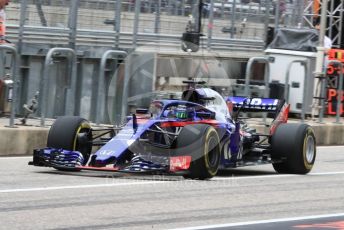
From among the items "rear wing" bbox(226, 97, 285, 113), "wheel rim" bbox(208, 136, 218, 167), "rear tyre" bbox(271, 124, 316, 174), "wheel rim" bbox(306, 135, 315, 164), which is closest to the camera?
"wheel rim" bbox(208, 136, 218, 167)

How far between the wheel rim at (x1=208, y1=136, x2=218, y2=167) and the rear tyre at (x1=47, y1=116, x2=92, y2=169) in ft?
5.40

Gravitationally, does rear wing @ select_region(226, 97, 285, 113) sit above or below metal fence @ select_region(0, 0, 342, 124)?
below

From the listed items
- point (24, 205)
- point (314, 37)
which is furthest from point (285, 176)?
point (314, 37)

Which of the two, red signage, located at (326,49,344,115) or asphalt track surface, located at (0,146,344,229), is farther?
red signage, located at (326,49,344,115)

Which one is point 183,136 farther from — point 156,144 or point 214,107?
point 214,107

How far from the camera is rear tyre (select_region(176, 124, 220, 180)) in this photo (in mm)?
12422

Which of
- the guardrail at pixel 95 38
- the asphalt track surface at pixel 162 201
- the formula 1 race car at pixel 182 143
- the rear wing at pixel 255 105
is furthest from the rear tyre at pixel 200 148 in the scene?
the guardrail at pixel 95 38

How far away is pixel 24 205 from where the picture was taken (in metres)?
10.1

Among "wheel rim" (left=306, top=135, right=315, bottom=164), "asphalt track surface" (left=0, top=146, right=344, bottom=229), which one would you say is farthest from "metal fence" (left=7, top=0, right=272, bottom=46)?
"wheel rim" (left=306, top=135, right=315, bottom=164)

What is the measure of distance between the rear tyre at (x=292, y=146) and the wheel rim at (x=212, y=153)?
5.78ft

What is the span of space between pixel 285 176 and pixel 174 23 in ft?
26.0

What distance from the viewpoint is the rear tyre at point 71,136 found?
42.6 feet

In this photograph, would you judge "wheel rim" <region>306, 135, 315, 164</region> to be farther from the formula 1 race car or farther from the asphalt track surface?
the asphalt track surface

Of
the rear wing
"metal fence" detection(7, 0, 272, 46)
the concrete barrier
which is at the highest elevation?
"metal fence" detection(7, 0, 272, 46)
